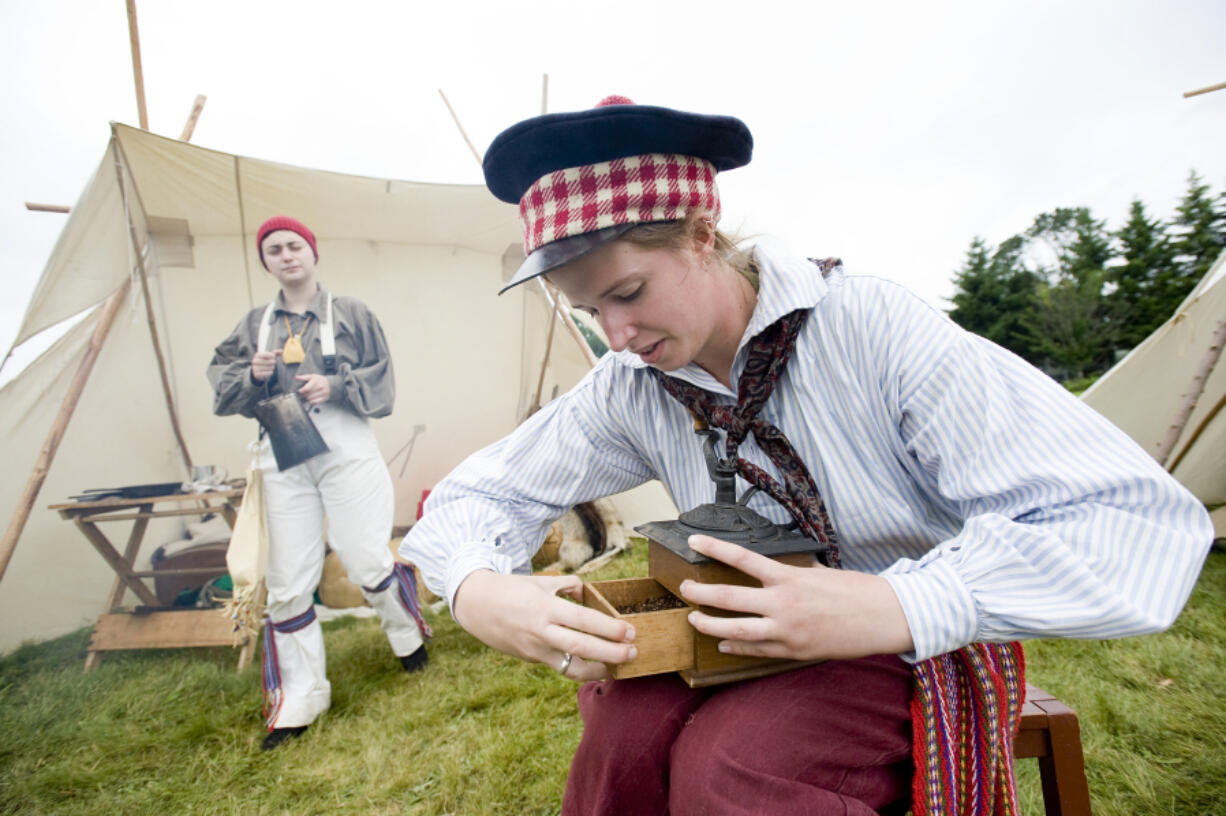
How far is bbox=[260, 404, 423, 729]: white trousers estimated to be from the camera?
2.76 m

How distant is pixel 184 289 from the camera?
15.8 feet

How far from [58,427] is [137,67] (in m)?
2.23

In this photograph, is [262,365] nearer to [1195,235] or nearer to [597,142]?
[597,142]

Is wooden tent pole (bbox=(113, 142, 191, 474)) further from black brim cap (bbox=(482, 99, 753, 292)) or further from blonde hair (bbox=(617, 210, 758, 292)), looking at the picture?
blonde hair (bbox=(617, 210, 758, 292))

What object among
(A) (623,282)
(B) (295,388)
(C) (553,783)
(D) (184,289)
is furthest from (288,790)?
(D) (184,289)

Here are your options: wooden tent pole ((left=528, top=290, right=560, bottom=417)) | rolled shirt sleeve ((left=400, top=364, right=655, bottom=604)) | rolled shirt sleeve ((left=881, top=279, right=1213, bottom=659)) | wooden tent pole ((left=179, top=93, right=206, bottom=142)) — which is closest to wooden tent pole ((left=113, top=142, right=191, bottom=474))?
wooden tent pole ((left=179, top=93, right=206, bottom=142))

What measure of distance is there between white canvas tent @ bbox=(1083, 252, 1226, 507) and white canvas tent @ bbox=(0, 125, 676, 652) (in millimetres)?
3636

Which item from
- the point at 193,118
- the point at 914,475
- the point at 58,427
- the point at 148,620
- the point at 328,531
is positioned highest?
the point at 193,118

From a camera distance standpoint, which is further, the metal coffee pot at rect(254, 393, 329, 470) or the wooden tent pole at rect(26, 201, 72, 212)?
the wooden tent pole at rect(26, 201, 72, 212)

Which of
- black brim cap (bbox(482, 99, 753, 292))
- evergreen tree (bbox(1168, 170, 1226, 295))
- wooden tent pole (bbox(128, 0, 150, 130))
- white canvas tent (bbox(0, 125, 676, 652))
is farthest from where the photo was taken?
evergreen tree (bbox(1168, 170, 1226, 295))

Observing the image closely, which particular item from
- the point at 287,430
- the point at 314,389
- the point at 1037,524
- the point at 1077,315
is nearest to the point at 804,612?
the point at 1037,524

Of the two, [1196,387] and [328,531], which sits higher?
[1196,387]

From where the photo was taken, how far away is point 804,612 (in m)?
0.80

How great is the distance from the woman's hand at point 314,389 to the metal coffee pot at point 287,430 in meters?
0.10
